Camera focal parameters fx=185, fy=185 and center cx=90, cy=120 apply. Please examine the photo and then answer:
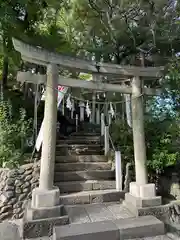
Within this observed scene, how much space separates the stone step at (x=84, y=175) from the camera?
17.0 feet

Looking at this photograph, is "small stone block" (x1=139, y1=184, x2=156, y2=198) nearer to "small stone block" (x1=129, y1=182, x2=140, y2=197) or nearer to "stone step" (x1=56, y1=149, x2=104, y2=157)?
"small stone block" (x1=129, y1=182, x2=140, y2=197)

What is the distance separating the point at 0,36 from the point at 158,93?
469 centimetres

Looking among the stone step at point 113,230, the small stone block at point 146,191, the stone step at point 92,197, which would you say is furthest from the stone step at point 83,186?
the stone step at point 113,230

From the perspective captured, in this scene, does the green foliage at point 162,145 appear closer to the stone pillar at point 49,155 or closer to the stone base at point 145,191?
the stone base at point 145,191

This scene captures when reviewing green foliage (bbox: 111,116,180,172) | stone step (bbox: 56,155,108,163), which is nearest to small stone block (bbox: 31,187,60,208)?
stone step (bbox: 56,155,108,163)

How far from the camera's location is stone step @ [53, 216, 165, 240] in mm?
3016

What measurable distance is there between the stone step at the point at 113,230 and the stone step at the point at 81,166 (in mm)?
2206

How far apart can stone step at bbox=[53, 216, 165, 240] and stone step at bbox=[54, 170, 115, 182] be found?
6.17 ft

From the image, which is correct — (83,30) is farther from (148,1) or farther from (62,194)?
(62,194)

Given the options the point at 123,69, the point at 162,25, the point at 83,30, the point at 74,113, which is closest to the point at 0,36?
the point at 83,30

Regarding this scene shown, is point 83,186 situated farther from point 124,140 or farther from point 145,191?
point 124,140

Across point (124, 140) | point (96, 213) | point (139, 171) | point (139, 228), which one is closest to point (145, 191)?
point (139, 171)

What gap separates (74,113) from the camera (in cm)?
1311

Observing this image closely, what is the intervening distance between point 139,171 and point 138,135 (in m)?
0.83
